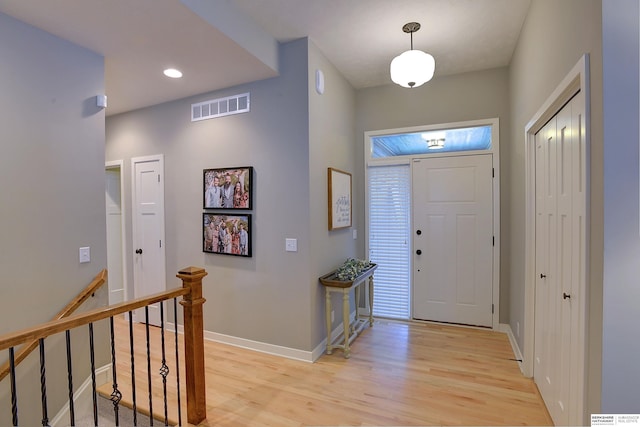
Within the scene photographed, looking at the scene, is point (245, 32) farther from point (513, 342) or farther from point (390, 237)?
point (513, 342)

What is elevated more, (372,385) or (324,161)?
(324,161)

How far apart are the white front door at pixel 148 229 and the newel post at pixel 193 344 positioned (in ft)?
6.42

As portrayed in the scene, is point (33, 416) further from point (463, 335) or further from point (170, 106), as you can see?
point (463, 335)

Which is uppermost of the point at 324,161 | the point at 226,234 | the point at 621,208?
the point at 324,161

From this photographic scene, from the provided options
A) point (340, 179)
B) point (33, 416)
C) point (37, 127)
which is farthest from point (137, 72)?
point (33, 416)

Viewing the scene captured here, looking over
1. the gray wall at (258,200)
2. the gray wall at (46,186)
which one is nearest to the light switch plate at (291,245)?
the gray wall at (258,200)

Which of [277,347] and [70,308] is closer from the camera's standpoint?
[70,308]

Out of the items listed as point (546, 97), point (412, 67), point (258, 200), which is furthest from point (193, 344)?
point (546, 97)

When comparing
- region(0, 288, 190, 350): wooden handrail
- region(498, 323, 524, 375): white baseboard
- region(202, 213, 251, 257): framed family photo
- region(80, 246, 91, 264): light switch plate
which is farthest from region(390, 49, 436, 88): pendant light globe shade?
region(80, 246, 91, 264): light switch plate

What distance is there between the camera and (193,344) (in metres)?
2.11

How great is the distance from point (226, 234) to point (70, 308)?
1.41 m

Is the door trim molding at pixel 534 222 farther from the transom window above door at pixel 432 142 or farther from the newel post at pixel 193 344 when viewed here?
→ the newel post at pixel 193 344

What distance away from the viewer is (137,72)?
2912 millimetres

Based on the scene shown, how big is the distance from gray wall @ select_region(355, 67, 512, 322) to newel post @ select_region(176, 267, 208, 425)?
2.49 meters
